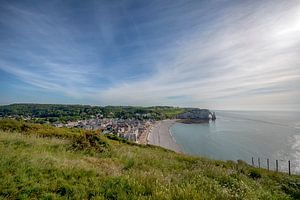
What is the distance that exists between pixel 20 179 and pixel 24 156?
152cm

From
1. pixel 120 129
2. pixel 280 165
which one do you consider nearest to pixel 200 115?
pixel 120 129

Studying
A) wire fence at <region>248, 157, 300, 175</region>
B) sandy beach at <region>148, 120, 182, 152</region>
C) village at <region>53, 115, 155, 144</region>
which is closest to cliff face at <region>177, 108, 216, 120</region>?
village at <region>53, 115, 155, 144</region>

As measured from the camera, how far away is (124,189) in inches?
150

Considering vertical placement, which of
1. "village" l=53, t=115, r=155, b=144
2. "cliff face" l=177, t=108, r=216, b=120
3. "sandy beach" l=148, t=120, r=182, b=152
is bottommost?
"sandy beach" l=148, t=120, r=182, b=152

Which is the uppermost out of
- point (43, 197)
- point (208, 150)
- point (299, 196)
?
point (43, 197)

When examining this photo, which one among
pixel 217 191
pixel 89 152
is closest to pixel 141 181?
pixel 217 191

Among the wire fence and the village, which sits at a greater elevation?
the village

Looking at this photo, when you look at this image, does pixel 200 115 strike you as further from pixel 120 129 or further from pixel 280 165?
pixel 280 165

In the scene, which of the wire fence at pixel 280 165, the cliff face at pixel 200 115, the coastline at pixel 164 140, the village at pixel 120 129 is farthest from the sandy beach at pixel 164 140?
the cliff face at pixel 200 115

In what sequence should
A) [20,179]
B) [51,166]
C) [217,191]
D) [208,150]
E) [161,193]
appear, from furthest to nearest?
1. [208,150]
2. [51,166]
3. [20,179]
4. [217,191]
5. [161,193]

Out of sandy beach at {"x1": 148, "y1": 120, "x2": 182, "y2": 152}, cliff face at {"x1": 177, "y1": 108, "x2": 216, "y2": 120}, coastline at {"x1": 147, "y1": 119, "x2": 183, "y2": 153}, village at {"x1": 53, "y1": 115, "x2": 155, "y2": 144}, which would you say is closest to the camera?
coastline at {"x1": 147, "y1": 119, "x2": 183, "y2": 153}

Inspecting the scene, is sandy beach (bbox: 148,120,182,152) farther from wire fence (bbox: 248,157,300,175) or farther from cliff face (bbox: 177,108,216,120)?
cliff face (bbox: 177,108,216,120)

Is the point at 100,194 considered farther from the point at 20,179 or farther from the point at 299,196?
the point at 299,196

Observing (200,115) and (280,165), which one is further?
(200,115)
